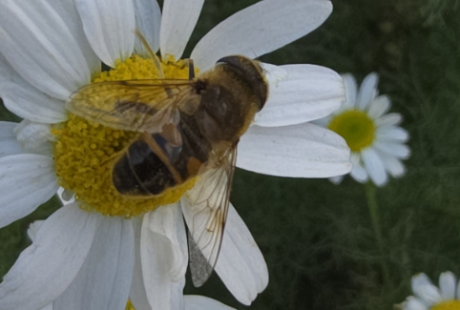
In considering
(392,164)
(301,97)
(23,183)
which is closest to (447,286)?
(392,164)

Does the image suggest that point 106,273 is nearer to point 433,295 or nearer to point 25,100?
point 25,100

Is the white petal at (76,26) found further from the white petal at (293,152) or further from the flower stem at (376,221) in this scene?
the flower stem at (376,221)

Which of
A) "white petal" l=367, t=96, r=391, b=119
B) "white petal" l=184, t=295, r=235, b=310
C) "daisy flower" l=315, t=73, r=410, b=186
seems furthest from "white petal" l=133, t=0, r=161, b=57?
"white petal" l=367, t=96, r=391, b=119

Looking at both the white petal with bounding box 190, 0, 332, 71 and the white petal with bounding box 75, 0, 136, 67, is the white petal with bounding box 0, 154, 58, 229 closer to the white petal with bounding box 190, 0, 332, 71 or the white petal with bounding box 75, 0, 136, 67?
the white petal with bounding box 75, 0, 136, 67

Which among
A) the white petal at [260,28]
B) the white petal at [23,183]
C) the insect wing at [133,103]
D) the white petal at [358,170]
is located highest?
the insect wing at [133,103]

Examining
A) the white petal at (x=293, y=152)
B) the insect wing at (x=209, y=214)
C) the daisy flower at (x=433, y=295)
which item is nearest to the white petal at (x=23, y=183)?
the insect wing at (x=209, y=214)

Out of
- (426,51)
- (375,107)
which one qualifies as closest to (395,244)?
(375,107)

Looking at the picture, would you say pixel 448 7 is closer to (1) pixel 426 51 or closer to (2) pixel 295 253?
(1) pixel 426 51
